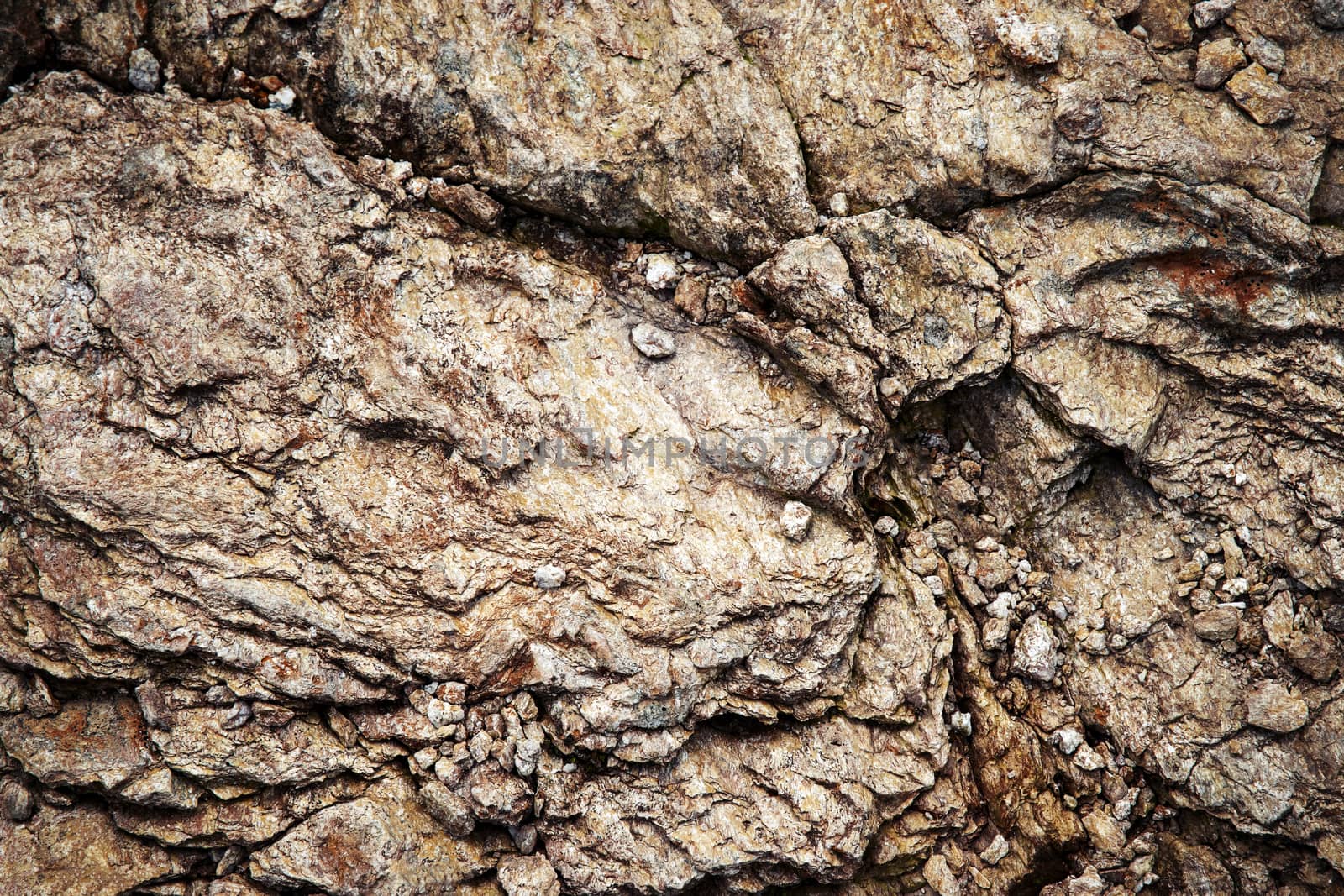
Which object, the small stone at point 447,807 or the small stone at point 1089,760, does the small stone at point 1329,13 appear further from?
the small stone at point 447,807

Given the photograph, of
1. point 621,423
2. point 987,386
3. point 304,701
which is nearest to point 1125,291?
point 987,386

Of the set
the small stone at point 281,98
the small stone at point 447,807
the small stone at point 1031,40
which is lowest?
the small stone at point 447,807

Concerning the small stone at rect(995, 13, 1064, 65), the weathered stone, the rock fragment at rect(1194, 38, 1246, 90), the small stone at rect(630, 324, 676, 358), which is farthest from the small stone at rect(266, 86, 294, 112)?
the rock fragment at rect(1194, 38, 1246, 90)

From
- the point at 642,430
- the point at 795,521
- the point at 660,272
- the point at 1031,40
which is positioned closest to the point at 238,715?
the point at 642,430

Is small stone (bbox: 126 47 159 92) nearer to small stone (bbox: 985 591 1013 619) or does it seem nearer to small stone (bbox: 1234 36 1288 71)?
small stone (bbox: 985 591 1013 619)

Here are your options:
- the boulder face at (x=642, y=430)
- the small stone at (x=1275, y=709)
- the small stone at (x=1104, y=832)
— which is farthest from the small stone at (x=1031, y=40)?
the small stone at (x=1104, y=832)

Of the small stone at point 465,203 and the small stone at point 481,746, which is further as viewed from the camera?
the small stone at point 465,203

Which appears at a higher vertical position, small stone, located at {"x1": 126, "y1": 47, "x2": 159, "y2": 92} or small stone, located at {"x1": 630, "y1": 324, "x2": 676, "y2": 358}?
small stone, located at {"x1": 126, "y1": 47, "x2": 159, "y2": 92}

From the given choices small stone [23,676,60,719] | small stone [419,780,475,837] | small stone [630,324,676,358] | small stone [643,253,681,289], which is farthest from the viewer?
small stone [643,253,681,289]

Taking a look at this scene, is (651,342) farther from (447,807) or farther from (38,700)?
(38,700)
